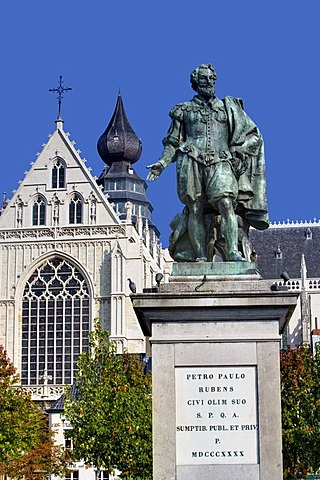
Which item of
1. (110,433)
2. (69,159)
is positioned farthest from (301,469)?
(69,159)

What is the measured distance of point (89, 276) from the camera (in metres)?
68.8

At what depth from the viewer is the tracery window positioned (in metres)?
67.6

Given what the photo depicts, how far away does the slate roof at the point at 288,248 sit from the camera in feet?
284

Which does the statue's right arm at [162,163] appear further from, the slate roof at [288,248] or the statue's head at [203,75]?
the slate roof at [288,248]

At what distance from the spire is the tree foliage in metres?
37.8

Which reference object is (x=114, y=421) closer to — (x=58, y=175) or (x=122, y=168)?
(x=58, y=175)

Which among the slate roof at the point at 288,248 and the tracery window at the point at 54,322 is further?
the slate roof at the point at 288,248

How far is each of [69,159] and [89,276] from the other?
8127mm

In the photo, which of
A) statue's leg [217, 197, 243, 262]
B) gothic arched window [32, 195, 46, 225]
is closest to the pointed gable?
gothic arched window [32, 195, 46, 225]

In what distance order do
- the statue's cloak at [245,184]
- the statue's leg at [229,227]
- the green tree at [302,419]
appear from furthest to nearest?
Answer: 1. the green tree at [302,419]
2. the statue's cloak at [245,184]
3. the statue's leg at [229,227]

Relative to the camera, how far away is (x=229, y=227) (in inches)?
565

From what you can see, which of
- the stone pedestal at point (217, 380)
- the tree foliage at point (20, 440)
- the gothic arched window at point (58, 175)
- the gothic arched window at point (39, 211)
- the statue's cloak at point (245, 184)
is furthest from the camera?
the gothic arched window at point (58, 175)

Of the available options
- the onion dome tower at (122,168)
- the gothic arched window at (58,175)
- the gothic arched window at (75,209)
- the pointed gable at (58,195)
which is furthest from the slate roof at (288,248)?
the gothic arched window at (58,175)

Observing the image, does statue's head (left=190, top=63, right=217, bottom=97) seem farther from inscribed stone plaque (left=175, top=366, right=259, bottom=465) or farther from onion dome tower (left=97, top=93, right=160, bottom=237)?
onion dome tower (left=97, top=93, right=160, bottom=237)
